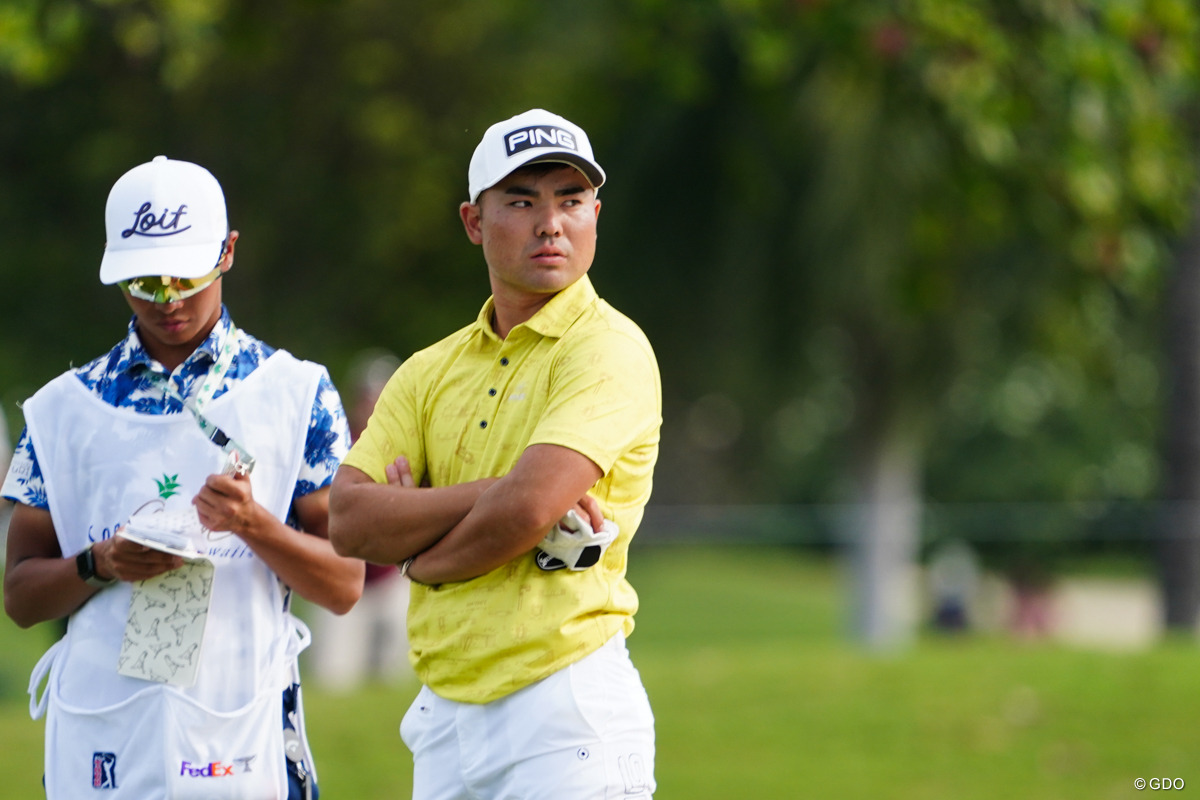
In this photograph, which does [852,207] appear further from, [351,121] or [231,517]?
[231,517]

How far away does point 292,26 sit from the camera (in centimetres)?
1275

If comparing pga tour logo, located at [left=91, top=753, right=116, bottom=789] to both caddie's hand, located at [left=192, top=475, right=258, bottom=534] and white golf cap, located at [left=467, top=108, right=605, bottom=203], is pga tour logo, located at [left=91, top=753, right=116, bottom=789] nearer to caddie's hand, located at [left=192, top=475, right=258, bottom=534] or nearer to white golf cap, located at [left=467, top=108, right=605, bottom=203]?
caddie's hand, located at [left=192, top=475, right=258, bottom=534]

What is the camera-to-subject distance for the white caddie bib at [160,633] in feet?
9.87

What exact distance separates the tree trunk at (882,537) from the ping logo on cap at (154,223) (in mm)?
9546

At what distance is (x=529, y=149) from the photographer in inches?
114

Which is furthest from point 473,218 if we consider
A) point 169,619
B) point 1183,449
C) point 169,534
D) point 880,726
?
point 1183,449

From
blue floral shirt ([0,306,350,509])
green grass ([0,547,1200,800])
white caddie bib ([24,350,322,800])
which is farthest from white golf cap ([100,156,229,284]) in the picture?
green grass ([0,547,1200,800])

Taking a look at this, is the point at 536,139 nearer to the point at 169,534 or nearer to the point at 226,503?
the point at 226,503

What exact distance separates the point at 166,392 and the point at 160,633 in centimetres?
50

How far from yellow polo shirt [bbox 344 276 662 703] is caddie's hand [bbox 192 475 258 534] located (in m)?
0.23

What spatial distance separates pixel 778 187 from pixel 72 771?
34.0ft

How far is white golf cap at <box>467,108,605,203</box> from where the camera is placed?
2891 millimetres

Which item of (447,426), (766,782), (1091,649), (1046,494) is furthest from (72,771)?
(1046,494)

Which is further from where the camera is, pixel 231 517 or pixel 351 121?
pixel 351 121
